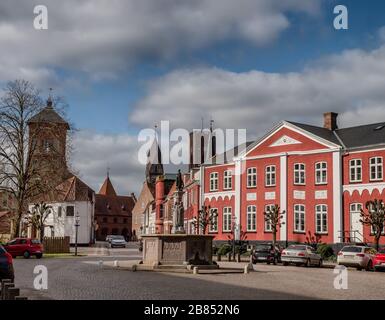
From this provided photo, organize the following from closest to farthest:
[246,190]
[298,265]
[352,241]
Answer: [298,265] < [352,241] < [246,190]

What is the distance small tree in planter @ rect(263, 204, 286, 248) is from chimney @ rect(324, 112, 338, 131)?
385 inches

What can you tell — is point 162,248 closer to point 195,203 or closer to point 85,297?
point 85,297

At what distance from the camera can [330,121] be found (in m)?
51.2

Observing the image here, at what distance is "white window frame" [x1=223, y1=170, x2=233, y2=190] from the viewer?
174 feet

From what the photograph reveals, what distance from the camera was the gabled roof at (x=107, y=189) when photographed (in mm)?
140525

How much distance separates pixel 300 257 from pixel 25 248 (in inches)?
728

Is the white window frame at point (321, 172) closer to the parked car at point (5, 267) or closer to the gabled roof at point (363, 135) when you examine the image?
the gabled roof at point (363, 135)

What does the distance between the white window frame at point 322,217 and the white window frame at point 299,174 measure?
2603 mm

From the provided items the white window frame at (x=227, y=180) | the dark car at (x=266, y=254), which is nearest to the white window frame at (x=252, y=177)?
the white window frame at (x=227, y=180)

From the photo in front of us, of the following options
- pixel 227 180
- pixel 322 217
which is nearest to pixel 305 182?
pixel 322 217

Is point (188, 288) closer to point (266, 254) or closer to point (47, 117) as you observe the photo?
point (266, 254)

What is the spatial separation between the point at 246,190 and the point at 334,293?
34.4 metres
